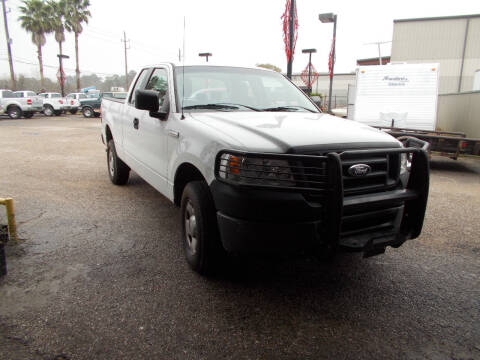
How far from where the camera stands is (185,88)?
382 centimetres

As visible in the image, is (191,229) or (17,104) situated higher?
(17,104)

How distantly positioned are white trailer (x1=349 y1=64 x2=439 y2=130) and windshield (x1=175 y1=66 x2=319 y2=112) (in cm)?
758

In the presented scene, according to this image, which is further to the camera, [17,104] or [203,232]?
[17,104]

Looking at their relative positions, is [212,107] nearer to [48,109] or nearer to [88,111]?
[88,111]

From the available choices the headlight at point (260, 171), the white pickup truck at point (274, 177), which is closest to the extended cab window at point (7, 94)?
the white pickup truck at point (274, 177)

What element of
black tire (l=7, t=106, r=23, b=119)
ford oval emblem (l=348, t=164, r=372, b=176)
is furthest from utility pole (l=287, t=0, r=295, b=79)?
black tire (l=7, t=106, r=23, b=119)

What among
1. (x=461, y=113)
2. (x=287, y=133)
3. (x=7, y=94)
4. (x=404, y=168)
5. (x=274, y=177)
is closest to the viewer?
(x=274, y=177)

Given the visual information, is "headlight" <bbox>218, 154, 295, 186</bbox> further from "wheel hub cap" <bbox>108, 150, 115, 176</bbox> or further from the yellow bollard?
"wheel hub cap" <bbox>108, 150, 115, 176</bbox>

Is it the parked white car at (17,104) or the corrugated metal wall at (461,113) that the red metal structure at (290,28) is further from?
the parked white car at (17,104)

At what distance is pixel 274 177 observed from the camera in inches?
100

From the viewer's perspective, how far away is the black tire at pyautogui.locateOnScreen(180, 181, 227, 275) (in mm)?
2900

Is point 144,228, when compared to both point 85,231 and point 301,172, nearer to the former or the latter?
point 85,231

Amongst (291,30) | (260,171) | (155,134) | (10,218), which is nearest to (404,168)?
(260,171)

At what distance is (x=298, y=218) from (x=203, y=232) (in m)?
0.82
